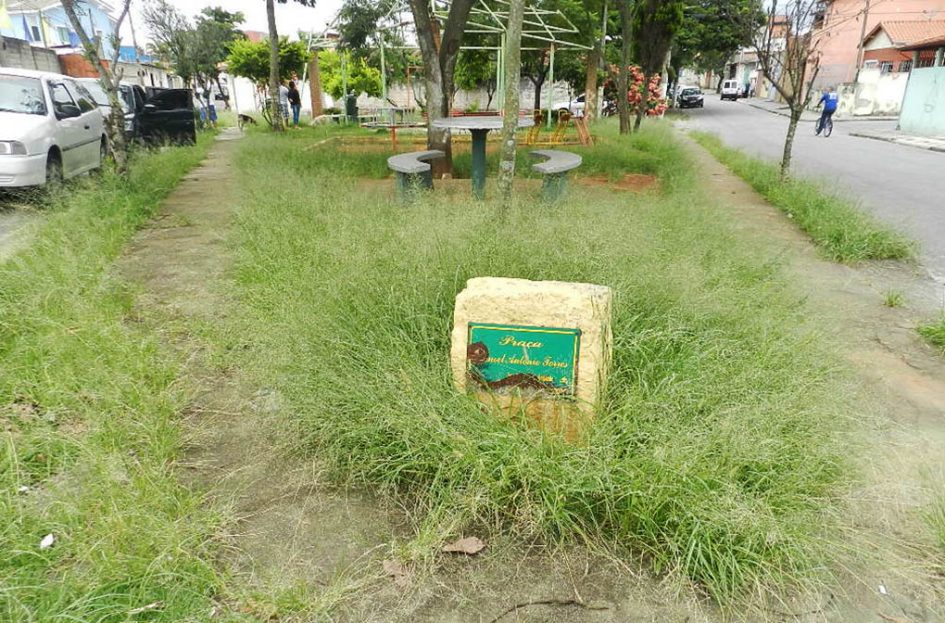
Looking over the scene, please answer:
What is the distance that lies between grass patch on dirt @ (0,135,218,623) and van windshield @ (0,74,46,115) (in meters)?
4.72

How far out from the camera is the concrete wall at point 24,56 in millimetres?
19572

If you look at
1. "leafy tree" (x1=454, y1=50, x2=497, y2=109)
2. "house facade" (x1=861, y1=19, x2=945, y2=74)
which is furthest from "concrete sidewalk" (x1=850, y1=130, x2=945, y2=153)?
"leafy tree" (x1=454, y1=50, x2=497, y2=109)

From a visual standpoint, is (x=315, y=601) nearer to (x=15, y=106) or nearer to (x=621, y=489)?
(x=621, y=489)

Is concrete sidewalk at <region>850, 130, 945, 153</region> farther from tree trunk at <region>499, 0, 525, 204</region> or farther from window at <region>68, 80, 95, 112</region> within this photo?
window at <region>68, 80, 95, 112</region>

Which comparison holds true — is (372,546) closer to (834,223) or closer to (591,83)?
(834,223)

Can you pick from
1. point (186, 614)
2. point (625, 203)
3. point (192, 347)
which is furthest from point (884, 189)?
point (186, 614)

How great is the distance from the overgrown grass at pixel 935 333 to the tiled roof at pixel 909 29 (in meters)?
34.5

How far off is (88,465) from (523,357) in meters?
1.74

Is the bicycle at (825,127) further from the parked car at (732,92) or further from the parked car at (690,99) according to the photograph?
the parked car at (732,92)

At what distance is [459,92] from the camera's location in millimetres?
37219

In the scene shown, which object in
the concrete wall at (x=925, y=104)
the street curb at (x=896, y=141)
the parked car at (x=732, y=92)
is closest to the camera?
the street curb at (x=896, y=141)

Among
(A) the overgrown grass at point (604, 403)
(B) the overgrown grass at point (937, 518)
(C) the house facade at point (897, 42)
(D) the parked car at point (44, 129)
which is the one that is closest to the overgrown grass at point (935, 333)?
(A) the overgrown grass at point (604, 403)

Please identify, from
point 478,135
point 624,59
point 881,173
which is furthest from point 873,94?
point 478,135

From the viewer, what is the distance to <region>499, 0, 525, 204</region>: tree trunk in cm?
478
